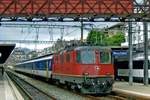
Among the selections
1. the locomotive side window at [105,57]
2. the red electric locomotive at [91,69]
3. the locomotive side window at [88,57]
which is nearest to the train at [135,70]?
the locomotive side window at [105,57]

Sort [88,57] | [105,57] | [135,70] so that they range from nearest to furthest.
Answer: [88,57] < [105,57] < [135,70]

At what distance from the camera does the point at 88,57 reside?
97.0ft

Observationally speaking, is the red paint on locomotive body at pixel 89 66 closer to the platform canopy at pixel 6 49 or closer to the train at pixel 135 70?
the train at pixel 135 70

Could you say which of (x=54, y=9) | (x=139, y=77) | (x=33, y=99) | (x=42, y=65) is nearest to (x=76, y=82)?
(x=33, y=99)

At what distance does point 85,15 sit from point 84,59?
14.9 feet

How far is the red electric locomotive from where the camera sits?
28.6m

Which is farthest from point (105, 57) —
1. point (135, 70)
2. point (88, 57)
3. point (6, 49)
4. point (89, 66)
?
point (6, 49)

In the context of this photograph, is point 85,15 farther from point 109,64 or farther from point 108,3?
point 109,64

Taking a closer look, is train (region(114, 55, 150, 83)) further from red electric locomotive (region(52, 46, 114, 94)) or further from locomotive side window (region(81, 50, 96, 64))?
locomotive side window (region(81, 50, 96, 64))

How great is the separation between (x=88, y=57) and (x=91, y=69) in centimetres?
93

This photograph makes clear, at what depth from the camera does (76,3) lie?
33438 mm

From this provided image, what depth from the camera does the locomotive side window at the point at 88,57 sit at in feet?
96.4

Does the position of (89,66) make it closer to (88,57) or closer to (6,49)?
(88,57)

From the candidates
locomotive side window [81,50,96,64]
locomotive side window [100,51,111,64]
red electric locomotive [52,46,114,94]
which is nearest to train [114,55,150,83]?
locomotive side window [100,51,111,64]
